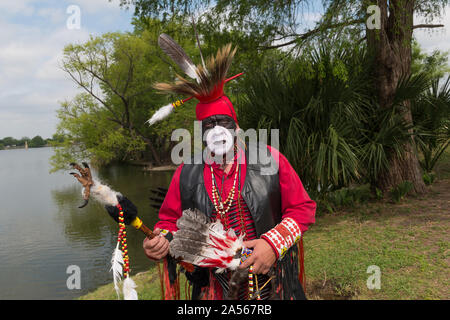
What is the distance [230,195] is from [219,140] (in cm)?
36

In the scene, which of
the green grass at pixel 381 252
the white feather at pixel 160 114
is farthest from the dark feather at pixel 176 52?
the green grass at pixel 381 252

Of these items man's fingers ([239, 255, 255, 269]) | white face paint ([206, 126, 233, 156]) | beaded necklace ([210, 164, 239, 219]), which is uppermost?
white face paint ([206, 126, 233, 156])

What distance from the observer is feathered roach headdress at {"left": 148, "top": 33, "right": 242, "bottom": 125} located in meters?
1.70

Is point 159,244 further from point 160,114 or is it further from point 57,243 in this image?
point 57,243

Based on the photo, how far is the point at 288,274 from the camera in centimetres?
179

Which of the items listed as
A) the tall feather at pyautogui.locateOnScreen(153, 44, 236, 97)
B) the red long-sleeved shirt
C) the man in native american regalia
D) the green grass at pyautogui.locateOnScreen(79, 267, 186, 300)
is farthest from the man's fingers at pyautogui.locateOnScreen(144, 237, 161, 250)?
the green grass at pyautogui.locateOnScreen(79, 267, 186, 300)

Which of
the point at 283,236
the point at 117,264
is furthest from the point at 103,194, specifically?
the point at 283,236

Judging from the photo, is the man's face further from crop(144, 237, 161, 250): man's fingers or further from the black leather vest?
crop(144, 237, 161, 250): man's fingers

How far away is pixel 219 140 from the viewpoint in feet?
5.57

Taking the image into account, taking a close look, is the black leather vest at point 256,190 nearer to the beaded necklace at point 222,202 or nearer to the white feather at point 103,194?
the beaded necklace at point 222,202

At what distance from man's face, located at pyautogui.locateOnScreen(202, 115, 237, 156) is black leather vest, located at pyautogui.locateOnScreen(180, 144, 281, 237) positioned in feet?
0.69

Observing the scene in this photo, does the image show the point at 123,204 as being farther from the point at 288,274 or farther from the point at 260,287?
the point at 288,274

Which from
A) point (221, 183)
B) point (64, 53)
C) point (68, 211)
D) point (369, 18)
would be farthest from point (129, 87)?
point (221, 183)

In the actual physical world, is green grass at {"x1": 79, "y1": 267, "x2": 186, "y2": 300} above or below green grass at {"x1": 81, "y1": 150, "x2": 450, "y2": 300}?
below
